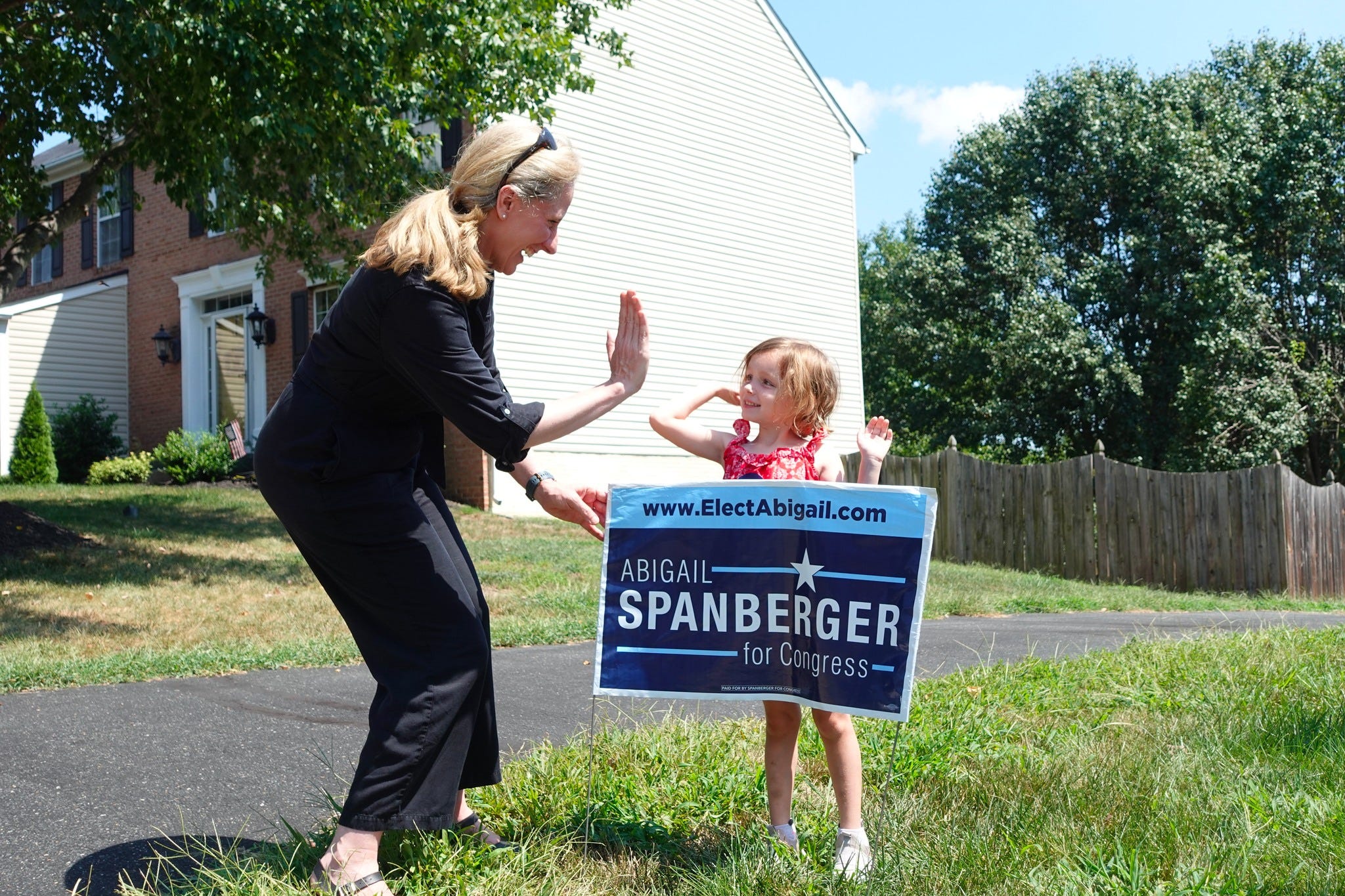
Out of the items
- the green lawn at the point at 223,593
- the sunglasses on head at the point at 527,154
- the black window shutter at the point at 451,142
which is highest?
the black window shutter at the point at 451,142

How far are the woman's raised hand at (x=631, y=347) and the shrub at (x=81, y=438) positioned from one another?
21.6m

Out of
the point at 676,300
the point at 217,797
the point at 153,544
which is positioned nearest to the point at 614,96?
the point at 676,300

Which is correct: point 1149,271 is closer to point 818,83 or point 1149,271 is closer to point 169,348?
point 818,83

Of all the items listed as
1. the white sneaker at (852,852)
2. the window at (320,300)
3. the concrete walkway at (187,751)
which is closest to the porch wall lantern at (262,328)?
the window at (320,300)

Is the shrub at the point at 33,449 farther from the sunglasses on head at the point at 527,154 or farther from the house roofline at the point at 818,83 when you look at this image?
the sunglasses on head at the point at 527,154

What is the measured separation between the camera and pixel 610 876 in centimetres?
305

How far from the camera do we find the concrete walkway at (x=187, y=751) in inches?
133

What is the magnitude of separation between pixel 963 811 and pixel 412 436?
2010 millimetres

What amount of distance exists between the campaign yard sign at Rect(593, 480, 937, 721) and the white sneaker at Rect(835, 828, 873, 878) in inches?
16.4

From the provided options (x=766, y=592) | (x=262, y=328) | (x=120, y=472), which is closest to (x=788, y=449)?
(x=766, y=592)

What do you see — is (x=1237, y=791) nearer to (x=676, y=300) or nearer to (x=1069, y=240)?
(x=676, y=300)

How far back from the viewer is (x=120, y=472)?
20.2 m

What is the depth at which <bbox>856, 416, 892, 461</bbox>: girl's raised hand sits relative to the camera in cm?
330

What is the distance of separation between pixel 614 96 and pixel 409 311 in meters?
17.5
